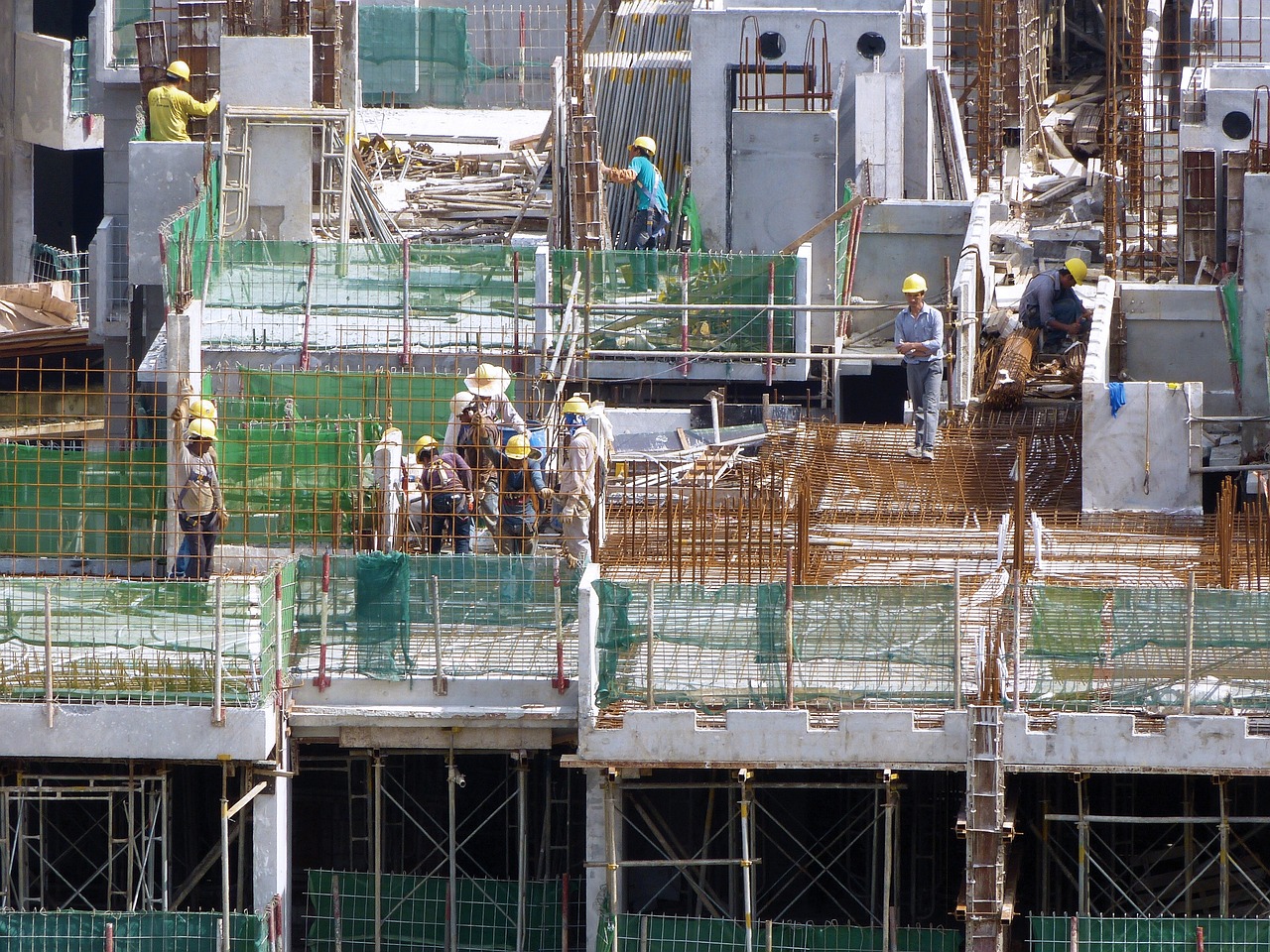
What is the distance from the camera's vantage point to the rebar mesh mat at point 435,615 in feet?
70.6

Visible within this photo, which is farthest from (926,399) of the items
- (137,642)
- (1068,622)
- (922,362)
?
(137,642)

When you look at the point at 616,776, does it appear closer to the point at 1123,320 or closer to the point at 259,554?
the point at 259,554

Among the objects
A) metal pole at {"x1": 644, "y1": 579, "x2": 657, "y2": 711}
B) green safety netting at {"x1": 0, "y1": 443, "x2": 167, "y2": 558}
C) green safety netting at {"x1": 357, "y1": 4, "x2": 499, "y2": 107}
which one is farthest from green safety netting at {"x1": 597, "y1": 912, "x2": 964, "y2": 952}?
green safety netting at {"x1": 357, "y1": 4, "x2": 499, "y2": 107}

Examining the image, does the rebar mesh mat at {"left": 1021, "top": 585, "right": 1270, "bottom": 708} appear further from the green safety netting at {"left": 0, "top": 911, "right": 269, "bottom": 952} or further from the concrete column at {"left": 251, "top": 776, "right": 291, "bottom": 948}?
the green safety netting at {"left": 0, "top": 911, "right": 269, "bottom": 952}

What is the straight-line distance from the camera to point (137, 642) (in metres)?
21.1

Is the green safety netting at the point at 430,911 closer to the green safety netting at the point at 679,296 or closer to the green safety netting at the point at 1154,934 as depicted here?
the green safety netting at the point at 1154,934

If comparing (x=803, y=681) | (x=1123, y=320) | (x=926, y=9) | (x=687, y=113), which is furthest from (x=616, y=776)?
(x=926, y=9)

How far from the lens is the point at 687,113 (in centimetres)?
3697

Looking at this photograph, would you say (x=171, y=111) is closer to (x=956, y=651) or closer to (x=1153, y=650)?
(x=956, y=651)

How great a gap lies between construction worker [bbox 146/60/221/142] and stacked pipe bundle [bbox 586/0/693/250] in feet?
18.1

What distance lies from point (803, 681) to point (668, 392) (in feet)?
34.2

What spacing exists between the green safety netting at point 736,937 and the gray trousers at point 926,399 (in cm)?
787

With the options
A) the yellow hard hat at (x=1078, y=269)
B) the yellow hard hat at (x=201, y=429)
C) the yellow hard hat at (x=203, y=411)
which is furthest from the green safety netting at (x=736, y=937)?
the yellow hard hat at (x=1078, y=269)

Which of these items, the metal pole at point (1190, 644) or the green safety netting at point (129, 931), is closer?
the metal pole at point (1190, 644)
